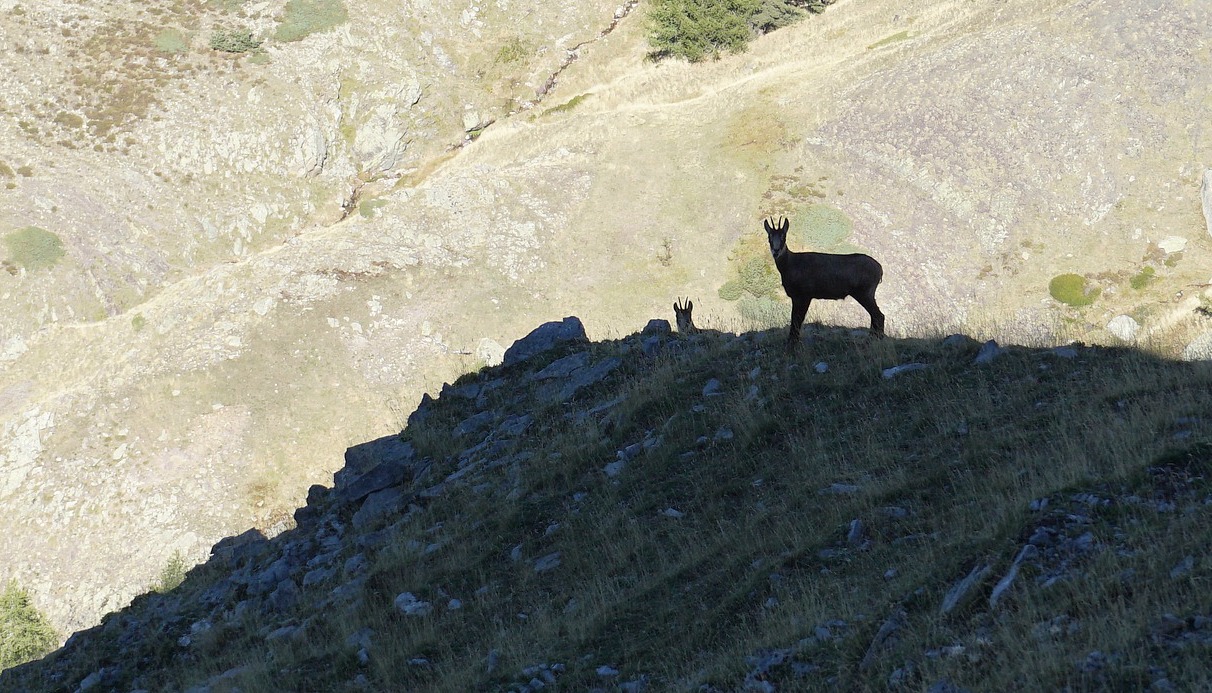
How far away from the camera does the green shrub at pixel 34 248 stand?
1992 inches

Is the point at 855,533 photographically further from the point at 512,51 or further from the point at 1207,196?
the point at 512,51

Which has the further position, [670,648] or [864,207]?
[864,207]

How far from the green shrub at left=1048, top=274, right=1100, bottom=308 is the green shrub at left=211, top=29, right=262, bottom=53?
54740mm

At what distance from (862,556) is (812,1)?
217ft

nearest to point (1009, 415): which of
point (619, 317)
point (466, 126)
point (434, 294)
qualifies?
point (619, 317)

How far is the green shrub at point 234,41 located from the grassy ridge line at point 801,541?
55467 millimetres

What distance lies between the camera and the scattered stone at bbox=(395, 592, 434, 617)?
546 inches

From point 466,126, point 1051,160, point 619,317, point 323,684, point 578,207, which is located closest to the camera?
point 323,684

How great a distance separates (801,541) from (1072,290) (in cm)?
3382

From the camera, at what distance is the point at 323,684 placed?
1276cm

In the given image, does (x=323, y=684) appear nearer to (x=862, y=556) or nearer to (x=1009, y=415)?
(x=862, y=556)

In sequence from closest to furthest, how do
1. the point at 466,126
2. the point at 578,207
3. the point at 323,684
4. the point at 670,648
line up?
the point at 670,648
the point at 323,684
the point at 578,207
the point at 466,126

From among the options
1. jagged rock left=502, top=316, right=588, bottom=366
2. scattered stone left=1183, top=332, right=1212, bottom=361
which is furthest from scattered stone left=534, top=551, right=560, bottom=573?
jagged rock left=502, top=316, right=588, bottom=366

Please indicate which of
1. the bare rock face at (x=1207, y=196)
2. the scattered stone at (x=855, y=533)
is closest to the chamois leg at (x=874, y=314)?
the scattered stone at (x=855, y=533)
